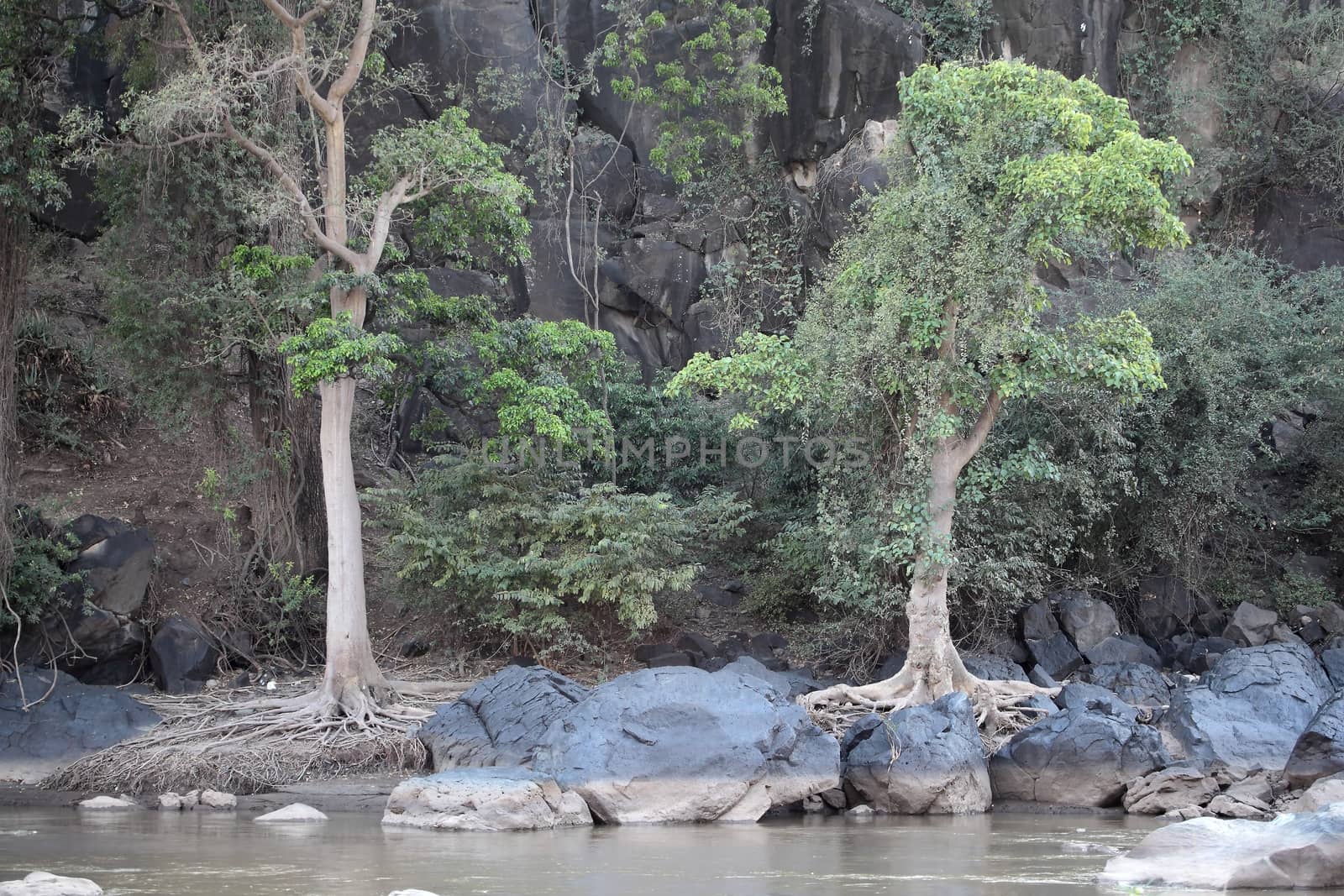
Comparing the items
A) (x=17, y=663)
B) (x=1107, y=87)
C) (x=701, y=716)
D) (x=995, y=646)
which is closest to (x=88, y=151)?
(x=17, y=663)

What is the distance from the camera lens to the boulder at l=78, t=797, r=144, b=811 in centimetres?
1180

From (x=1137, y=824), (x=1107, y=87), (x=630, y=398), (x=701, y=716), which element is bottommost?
(x=1137, y=824)

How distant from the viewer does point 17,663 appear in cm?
1437

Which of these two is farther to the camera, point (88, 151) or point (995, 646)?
point (995, 646)

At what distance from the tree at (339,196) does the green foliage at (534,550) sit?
180 cm

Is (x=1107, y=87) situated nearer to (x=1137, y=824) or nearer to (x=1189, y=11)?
(x=1189, y=11)

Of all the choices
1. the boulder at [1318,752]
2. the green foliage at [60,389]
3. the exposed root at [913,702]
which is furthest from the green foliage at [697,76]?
the boulder at [1318,752]

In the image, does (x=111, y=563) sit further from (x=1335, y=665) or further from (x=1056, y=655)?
(x=1335, y=665)

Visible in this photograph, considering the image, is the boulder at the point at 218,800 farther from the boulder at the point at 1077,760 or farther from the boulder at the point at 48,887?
the boulder at the point at 1077,760

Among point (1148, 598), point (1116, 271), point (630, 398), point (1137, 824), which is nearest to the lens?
point (1137, 824)

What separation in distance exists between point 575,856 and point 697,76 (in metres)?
18.2

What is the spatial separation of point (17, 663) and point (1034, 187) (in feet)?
41.4

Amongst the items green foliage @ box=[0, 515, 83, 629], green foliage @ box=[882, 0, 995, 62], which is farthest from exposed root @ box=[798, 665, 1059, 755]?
green foliage @ box=[882, 0, 995, 62]

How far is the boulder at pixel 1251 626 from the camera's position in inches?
672
